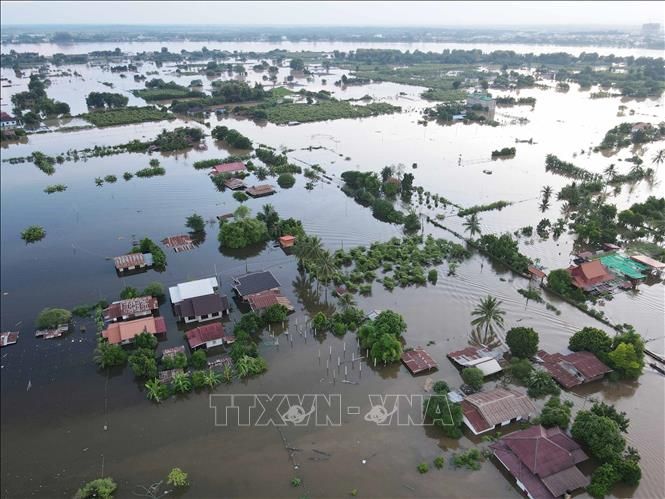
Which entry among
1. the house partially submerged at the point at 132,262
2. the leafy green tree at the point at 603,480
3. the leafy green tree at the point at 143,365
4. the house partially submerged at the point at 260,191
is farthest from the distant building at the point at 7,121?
the leafy green tree at the point at 603,480

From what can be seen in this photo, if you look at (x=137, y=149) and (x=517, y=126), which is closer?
(x=137, y=149)

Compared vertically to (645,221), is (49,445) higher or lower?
lower

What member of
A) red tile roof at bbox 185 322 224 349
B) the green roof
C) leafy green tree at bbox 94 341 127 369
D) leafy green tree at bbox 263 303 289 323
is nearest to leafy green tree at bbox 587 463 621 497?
leafy green tree at bbox 263 303 289 323

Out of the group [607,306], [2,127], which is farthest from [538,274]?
[2,127]

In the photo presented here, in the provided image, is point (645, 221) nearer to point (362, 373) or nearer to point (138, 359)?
point (362, 373)

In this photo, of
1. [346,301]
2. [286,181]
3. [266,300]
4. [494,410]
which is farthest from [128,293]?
[286,181]

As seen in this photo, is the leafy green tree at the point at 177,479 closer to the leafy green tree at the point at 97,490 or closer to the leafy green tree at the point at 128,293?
the leafy green tree at the point at 97,490

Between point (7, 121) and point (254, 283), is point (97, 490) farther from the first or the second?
point (7, 121)
